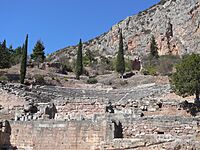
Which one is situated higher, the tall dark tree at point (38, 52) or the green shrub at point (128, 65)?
the tall dark tree at point (38, 52)

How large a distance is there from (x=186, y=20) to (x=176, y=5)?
7.86 m

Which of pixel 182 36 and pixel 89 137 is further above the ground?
pixel 182 36

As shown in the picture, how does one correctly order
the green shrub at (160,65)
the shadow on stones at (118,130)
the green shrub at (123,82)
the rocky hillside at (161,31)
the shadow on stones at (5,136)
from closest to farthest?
the shadow on stones at (118,130)
the shadow on stones at (5,136)
the green shrub at (123,82)
the green shrub at (160,65)
the rocky hillside at (161,31)

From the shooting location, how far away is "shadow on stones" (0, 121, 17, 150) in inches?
758

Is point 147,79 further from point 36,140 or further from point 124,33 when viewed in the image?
point 124,33

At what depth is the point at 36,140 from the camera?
18906 millimetres

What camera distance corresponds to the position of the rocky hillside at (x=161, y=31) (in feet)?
264

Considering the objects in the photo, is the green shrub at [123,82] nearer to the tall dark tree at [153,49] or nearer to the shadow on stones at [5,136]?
the tall dark tree at [153,49]

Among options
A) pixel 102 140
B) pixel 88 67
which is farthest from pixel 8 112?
pixel 88 67

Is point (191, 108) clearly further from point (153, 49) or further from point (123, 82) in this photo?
point (153, 49)

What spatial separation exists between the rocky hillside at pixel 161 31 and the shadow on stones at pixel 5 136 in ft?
201

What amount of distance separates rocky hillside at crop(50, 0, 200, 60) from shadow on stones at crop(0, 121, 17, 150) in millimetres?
61304

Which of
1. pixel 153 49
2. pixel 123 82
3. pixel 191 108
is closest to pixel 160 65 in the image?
pixel 153 49

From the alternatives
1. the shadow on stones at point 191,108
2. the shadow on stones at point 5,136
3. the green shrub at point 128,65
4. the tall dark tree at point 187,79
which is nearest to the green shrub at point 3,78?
the green shrub at point 128,65
